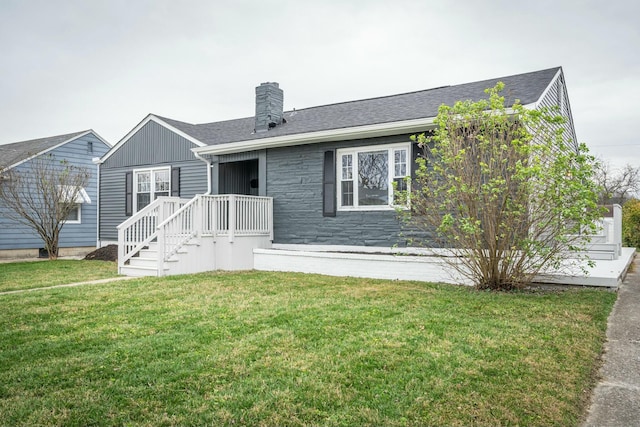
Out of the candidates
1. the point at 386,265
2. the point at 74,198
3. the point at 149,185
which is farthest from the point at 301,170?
the point at 74,198

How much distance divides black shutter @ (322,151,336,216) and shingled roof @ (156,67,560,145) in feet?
2.13

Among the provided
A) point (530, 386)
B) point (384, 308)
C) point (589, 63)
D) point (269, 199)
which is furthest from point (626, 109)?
point (530, 386)

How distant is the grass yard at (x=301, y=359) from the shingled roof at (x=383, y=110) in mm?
4372

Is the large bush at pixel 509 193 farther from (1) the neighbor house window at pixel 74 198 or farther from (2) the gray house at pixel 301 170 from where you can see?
(1) the neighbor house window at pixel 74 198

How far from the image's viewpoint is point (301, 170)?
10164 mm

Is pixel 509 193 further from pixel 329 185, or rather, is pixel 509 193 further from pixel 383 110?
pixel 383 110

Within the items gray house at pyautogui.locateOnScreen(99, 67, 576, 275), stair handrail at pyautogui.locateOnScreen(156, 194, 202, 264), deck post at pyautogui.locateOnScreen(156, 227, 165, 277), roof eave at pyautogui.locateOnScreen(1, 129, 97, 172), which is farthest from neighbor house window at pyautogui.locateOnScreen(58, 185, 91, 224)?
deck post at pyautogui.locateOnScreen(156, 227, 165, 277)

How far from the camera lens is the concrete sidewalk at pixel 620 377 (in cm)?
262

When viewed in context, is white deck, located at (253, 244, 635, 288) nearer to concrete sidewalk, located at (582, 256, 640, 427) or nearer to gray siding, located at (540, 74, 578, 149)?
concrete sidewalk, located at (582, 256, 640, 427)

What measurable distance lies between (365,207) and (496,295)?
3.67 m

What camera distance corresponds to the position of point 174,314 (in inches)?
199

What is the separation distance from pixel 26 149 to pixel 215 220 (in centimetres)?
1193

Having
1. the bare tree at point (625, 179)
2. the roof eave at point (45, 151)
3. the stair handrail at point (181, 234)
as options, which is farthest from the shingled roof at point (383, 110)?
the bare tree at point (625, 179)

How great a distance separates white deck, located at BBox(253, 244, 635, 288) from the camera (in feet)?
22.7
